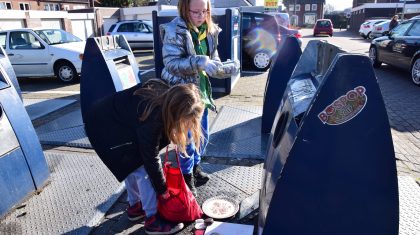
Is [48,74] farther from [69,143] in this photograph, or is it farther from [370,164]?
[370,164]

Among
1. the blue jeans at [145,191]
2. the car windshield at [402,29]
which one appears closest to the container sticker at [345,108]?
the blue jeans at [145,191]

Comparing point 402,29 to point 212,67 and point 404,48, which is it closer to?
point 404,48

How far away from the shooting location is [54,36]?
28.2 ft

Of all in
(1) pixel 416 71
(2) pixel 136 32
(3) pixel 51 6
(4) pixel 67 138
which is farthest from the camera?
(3) pixel 51 6

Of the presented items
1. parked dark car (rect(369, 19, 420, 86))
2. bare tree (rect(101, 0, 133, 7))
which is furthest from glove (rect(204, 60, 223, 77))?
bare tree (rect(101, 0, 133, 7))

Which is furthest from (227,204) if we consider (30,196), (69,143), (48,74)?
(48,74)

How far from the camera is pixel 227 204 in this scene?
2758mm

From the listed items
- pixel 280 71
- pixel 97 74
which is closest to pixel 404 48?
pixel 280 71

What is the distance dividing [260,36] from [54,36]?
5.29 m

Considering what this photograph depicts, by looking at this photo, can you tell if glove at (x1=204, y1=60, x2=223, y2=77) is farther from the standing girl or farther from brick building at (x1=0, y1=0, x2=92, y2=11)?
brick building at (x1=0, y1=0, x2=92, y2=11)

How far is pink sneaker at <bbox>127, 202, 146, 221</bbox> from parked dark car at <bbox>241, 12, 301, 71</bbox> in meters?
7.08

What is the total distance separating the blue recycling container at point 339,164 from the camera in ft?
4.79

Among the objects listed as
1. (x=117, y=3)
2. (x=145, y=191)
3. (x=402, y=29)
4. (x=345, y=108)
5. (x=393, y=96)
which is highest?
(x=117, y=3)

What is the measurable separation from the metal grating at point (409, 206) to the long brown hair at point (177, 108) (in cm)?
169
